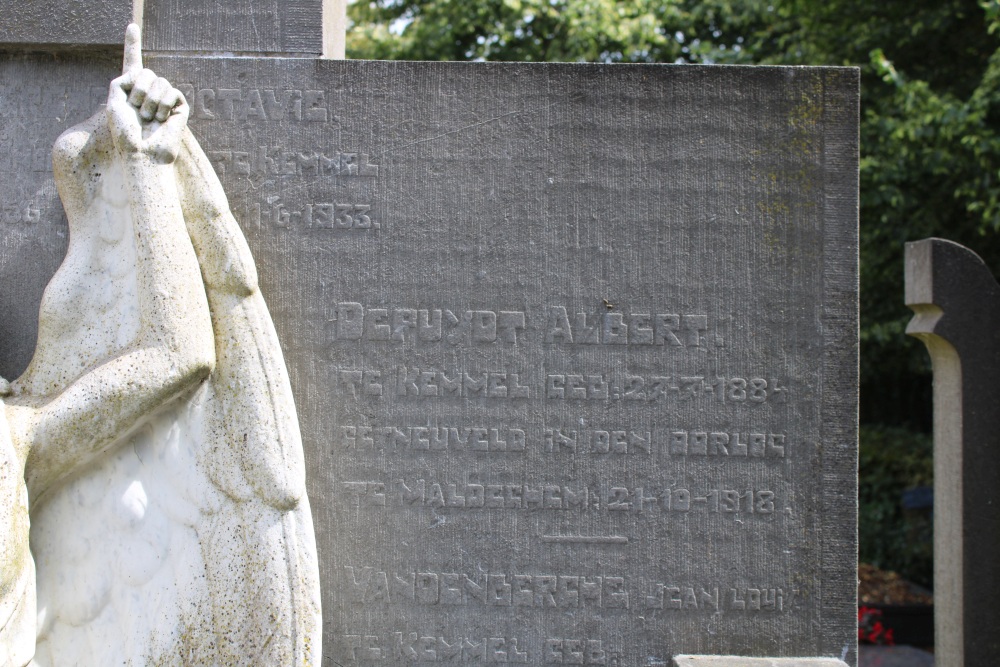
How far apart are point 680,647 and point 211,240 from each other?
210 centimetres

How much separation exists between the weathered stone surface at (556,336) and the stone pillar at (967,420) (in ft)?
4.24

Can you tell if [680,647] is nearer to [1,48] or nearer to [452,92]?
[452,92]

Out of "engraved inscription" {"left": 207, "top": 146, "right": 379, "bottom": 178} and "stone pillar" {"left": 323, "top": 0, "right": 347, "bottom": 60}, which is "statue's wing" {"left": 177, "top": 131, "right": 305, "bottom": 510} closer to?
"engraved inscription" {"left": 207, "top": 146, "right": 379, "bottom": 178}

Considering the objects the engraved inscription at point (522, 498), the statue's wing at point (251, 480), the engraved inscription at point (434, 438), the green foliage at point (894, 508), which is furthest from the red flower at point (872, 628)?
the statue's wing at point (251, 480)

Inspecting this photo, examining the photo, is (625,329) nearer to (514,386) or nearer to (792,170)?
(514,386)

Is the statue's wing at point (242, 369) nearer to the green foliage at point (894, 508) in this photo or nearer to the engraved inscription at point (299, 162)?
the engraved inscription at point (299, 162)

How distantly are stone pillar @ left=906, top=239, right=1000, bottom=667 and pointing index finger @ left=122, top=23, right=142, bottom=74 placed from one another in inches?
133

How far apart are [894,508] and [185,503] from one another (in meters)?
9.26

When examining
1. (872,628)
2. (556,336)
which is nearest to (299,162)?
(556,336)

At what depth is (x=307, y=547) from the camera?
3.04m

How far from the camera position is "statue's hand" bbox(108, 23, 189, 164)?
3018 millimetres

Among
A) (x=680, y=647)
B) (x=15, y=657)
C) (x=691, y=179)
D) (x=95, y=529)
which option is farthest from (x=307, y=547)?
(x=691, y=179)

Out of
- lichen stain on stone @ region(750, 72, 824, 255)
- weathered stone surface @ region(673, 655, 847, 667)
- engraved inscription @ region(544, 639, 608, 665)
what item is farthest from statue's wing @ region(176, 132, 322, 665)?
lichen stain on stone @ region(750, 72, 824, 255)

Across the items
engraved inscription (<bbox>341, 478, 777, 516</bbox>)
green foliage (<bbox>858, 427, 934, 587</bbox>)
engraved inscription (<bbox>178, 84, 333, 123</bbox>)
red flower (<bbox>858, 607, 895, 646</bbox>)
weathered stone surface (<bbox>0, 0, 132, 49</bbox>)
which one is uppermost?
weathered stone surface (<bbox>0, 0, 132, 49</bbox>)
